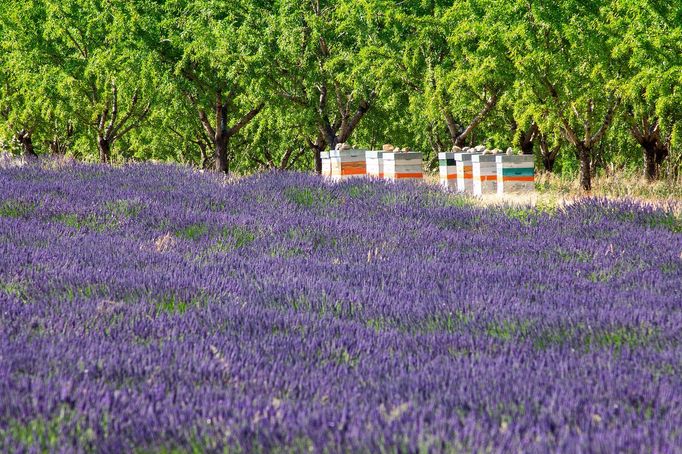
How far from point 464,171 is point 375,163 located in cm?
240

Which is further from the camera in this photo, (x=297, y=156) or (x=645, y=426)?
(x=297, y=156)

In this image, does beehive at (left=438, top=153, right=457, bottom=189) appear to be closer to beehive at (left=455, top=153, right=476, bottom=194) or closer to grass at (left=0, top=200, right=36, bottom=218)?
beehive at (left=455, top=153, right=476, bottom=194)

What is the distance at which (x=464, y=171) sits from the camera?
704 inches

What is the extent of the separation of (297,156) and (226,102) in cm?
1509

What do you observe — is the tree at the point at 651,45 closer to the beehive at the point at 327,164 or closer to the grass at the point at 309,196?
the beehive at the point at 327,164

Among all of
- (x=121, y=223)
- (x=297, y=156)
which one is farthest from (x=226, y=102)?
(x=121, y=223)

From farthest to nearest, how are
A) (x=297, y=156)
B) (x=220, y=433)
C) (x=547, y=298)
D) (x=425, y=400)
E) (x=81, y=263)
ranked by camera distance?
(x=297, y=156)
(x=81, y=263)
(x=547, y=298)
(x=425, y=400)
(x=220, y=433)

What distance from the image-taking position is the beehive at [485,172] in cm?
1612

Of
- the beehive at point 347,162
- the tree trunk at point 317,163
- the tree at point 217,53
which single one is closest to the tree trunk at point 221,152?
the tree at point 217,53

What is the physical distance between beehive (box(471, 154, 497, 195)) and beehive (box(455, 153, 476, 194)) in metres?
1.42

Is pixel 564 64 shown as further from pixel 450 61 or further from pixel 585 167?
pixel 450 61

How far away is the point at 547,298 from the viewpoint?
5.49 m

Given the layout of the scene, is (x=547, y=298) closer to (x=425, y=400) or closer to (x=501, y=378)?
(x=501, y=378)

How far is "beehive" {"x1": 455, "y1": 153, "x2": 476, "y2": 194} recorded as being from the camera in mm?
17734
